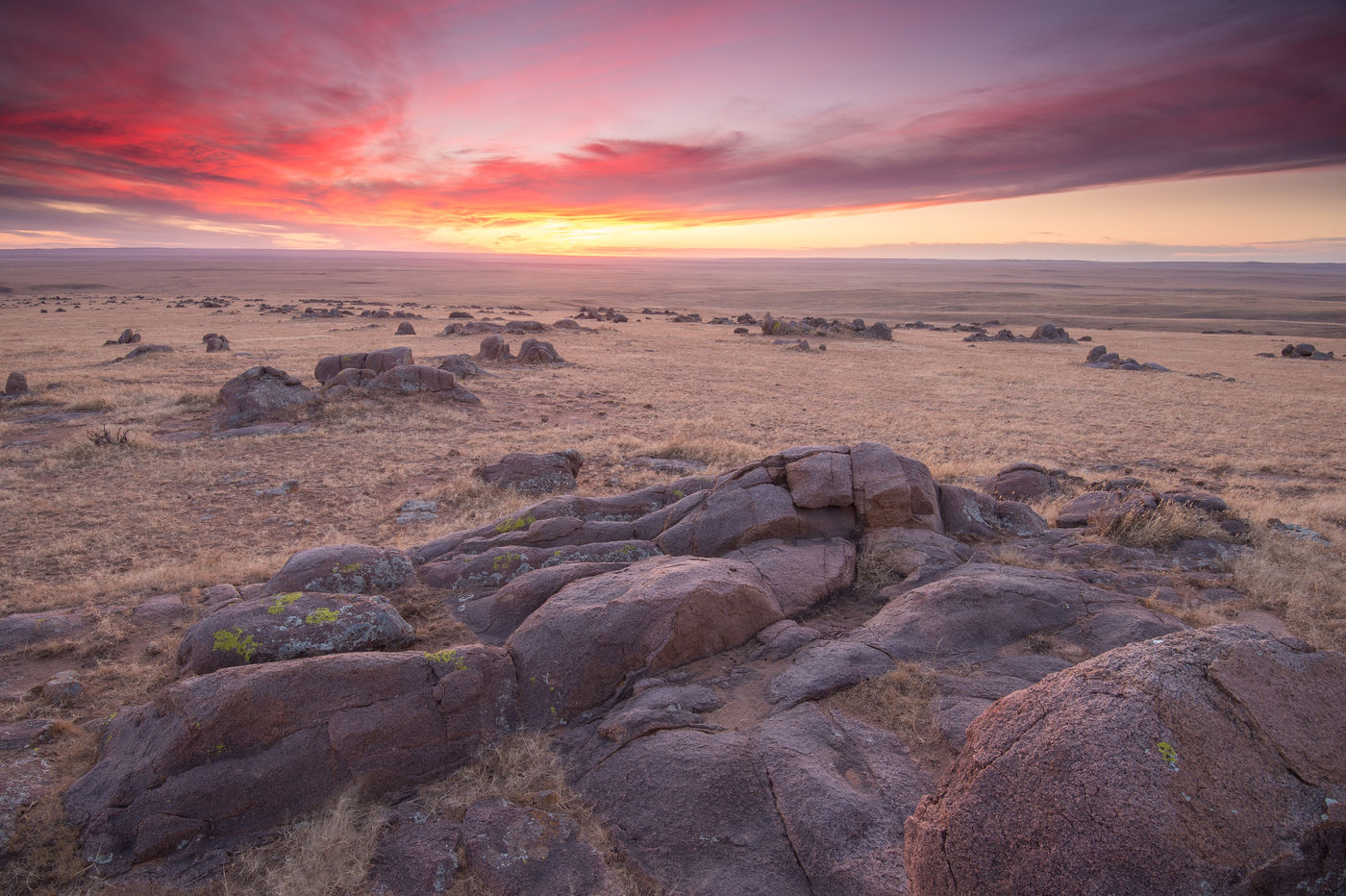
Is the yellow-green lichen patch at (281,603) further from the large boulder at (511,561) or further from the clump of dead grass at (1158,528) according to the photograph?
the clump of dead grass at (1158,528)

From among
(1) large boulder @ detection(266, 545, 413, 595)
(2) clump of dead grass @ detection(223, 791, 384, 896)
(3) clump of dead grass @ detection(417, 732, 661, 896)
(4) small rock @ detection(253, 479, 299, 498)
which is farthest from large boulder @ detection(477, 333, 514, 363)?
(2) clump of dead grass @ detection(223, 791, 384, 896)

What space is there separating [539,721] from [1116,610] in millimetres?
6933

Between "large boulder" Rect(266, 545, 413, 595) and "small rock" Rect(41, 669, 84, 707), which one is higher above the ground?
"large boulder" Rect(266, 545, 413, 595)

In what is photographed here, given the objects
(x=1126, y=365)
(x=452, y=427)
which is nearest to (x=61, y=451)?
(x=452, y=427)

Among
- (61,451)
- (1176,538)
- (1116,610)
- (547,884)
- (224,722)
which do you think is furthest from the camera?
(61,451)

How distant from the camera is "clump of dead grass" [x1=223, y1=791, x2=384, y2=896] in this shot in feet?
16.2

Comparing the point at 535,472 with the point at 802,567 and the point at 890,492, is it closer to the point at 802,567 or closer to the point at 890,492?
the point at 802,567

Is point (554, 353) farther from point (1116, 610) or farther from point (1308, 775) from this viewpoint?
point (1308, 775)

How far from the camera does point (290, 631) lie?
7.13m

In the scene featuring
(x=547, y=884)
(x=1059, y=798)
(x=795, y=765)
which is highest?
(x=1059, y=798)

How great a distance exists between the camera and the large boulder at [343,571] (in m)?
9.14

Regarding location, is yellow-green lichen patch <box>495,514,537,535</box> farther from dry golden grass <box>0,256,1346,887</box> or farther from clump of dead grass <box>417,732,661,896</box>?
clump of dead grass <box>417,732,661,896</box>

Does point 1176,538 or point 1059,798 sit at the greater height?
point 1059,798

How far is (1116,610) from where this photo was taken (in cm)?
764
